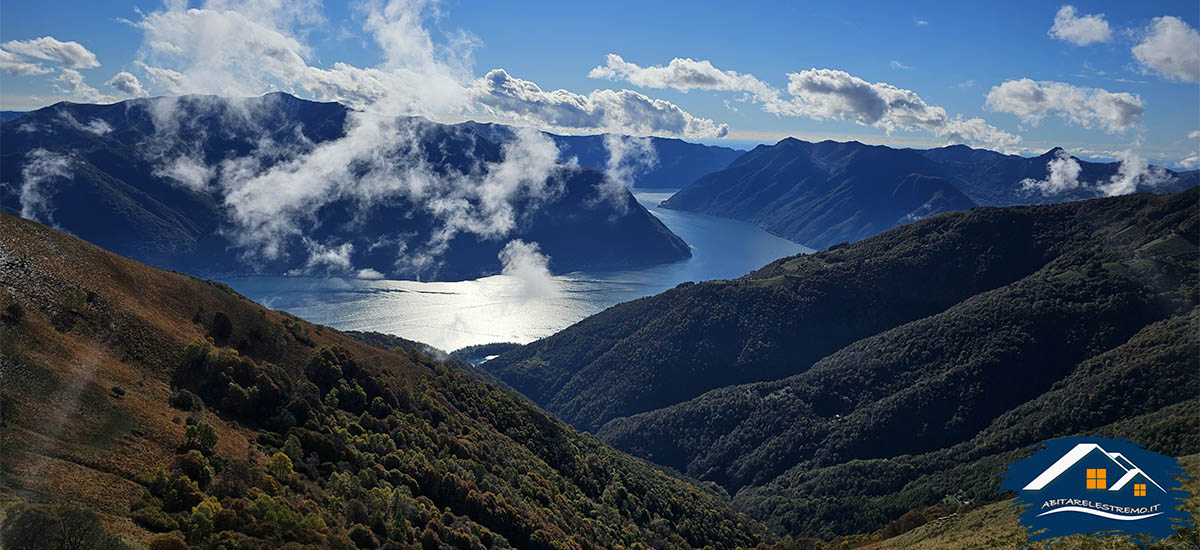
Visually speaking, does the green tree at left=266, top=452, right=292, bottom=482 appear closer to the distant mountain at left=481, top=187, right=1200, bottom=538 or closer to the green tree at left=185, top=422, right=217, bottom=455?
the green tree at left=185, top=422, right=217, bottom=455

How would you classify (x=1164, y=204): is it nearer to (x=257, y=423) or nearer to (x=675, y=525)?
(x=675, y=525)

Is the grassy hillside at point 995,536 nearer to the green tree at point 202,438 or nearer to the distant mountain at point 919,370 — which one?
the distant mountain at point 919,370

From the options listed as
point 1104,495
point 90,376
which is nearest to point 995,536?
point 1104,495

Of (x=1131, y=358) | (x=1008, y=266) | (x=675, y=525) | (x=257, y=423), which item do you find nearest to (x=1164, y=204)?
(x=1008, y=266)

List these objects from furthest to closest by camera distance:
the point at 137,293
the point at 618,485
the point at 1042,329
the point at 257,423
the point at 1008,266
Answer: the point at 1008,266, the point at 1042,329, the point at 618,485, the point at 137,293, the point at 257,423

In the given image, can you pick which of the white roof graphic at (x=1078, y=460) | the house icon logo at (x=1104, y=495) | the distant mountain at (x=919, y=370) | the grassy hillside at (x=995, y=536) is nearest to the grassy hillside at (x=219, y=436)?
the grassy hillside at (x=995, y=536)

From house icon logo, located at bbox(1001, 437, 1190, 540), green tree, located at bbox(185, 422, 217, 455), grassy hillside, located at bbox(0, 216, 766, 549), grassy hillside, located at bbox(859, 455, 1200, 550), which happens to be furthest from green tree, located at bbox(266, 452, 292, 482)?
house icon logo, located at bbox(1001, 437, 1190, 540)
